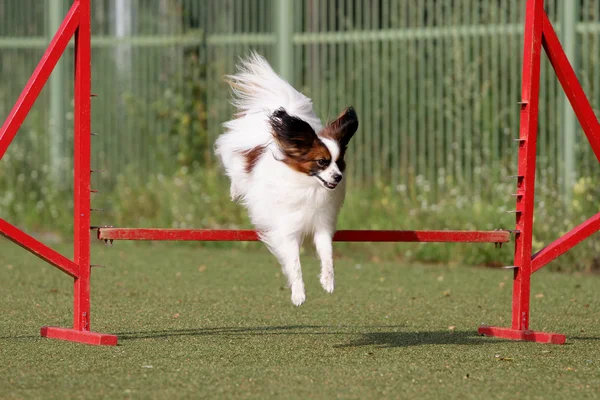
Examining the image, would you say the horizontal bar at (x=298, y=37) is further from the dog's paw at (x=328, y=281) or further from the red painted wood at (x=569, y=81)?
the dog's paw at (x=328, y=281)

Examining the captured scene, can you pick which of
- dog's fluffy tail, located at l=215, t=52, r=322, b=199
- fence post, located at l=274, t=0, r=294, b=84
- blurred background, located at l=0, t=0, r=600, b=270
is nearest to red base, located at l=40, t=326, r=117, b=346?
dog's fluffy tail, located at l=215, t=52, r=322, b=199

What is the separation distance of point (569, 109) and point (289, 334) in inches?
202

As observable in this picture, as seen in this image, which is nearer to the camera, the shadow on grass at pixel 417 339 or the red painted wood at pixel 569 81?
the shadow on grass at pixel 417 339

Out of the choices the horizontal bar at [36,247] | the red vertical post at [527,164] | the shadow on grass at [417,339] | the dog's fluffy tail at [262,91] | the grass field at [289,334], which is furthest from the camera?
the dog's fluffy tail at [262,91]

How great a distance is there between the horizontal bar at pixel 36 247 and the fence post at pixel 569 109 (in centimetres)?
575

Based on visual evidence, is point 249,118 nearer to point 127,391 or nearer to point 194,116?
point 127,391

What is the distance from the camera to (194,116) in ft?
41.6

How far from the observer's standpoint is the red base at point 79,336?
5.54 m

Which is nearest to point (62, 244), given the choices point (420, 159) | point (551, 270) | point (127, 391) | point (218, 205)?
point (218, 205)

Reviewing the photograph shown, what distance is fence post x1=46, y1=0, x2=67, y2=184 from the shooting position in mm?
13383

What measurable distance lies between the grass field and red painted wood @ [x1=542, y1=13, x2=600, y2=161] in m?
1.12

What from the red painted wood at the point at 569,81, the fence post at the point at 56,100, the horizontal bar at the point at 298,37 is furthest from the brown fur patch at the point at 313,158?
the fence post at the point at 56,100

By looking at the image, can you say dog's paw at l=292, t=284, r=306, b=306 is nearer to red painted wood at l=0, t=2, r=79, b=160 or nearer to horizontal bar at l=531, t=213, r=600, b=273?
horizontal bar at l=531, t=213, r=600, b=273

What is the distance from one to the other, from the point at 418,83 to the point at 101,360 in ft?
22.3
